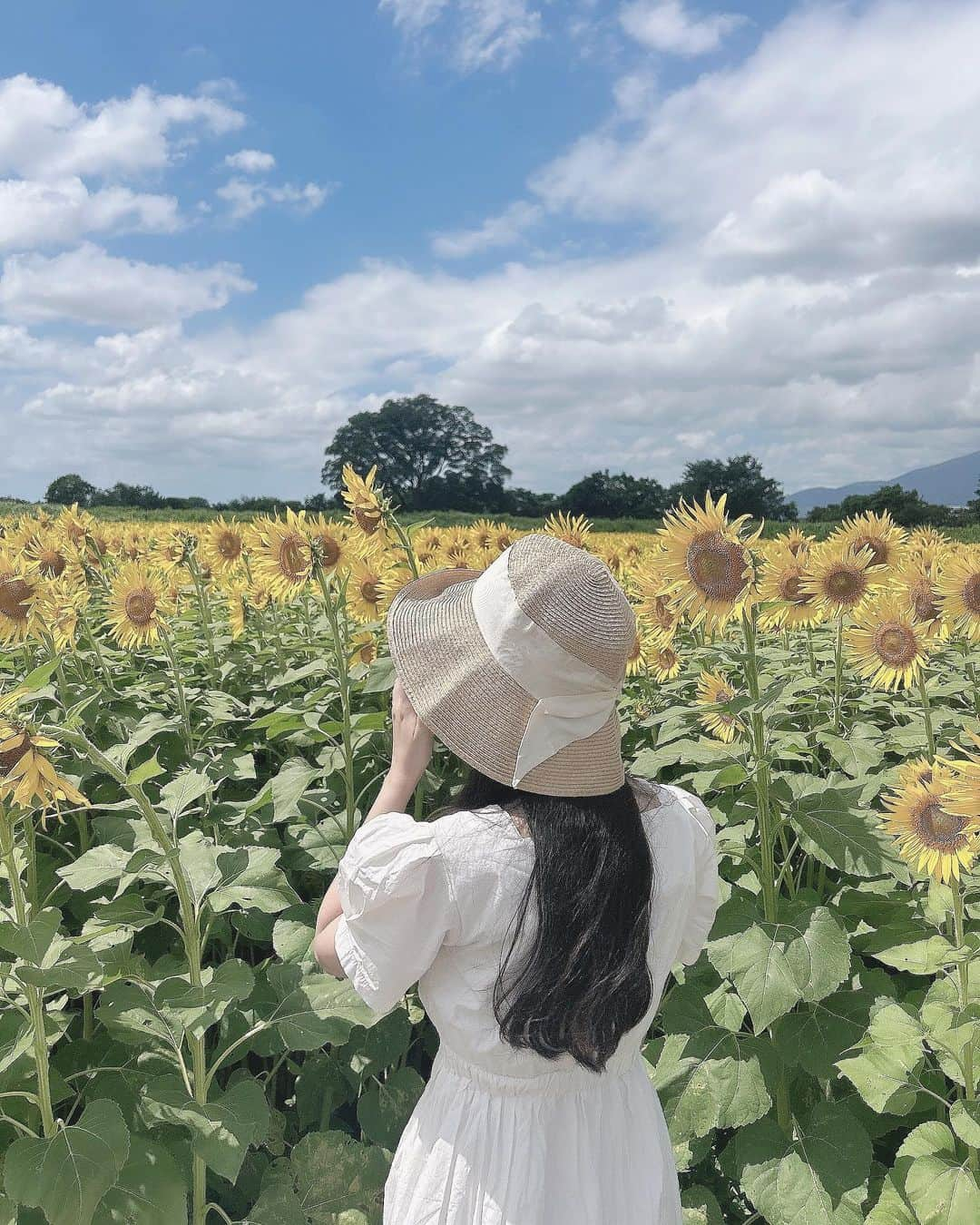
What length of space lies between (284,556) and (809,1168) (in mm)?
2331

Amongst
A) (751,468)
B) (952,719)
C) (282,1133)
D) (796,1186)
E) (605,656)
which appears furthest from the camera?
(751,468)

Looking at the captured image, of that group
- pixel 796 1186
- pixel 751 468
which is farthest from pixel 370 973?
pixel 751 468

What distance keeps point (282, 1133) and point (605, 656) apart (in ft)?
6.25

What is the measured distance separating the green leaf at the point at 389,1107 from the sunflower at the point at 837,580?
70.7 inches

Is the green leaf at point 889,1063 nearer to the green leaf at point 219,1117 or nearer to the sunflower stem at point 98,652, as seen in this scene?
the green leaf at point 219,1117

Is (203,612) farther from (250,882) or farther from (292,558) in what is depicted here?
(250,882)

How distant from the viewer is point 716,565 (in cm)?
245

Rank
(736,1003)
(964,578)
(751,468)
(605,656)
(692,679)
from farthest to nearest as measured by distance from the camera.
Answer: (751,468), (692,679), (964,578), (736,1003), (605,656)

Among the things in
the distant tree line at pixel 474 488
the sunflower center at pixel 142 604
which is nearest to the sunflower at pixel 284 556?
the sunflower center at pixel 142 604

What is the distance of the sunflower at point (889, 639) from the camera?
299cm

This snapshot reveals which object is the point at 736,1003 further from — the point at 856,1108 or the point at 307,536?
the point at 307,536

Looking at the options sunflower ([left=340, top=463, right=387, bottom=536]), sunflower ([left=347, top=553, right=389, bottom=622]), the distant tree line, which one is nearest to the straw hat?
sunflower ([left=340, top=463, right=387, bottom=536])

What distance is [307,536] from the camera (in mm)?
3123

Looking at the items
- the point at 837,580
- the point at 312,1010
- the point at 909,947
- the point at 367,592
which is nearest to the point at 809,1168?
the point at 909,947
